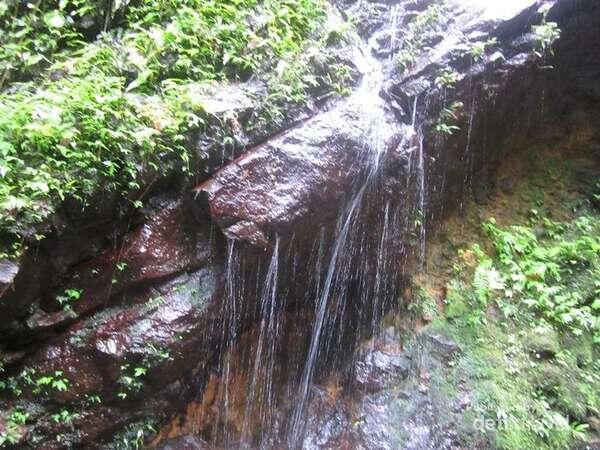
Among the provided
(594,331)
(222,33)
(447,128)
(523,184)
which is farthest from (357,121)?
(594,331)

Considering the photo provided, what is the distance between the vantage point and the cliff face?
4570 mm

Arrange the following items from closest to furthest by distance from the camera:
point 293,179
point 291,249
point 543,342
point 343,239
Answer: point 293,179, point 291,249, point 543,342, point 343,239

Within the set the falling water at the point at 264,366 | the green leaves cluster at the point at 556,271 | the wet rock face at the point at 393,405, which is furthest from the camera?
the green leaves cluster at the point at 556,271

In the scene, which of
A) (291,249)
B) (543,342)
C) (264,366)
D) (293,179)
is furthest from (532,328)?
(293,179)

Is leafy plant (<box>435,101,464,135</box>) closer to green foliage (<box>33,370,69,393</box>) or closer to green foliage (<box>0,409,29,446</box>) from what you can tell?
green foliage (<box>33,370,69,393</box>)

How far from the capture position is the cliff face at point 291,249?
4.57 meters

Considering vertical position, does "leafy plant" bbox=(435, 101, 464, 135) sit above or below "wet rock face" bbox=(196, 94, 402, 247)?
above

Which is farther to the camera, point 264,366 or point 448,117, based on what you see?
point 448,117

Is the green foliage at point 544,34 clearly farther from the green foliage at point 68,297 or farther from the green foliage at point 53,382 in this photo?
the green foliage at point 53,382

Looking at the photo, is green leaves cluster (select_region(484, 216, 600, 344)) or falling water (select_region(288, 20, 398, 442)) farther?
green leaves cluster (select_region(484, 216, 600, 344))

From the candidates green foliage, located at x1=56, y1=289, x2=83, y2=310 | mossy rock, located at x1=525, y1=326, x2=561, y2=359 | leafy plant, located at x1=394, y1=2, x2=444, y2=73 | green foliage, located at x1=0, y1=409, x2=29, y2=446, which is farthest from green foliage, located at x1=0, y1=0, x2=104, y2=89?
mossy rock, located at x1=525, y1=326, x2=561, y2=359

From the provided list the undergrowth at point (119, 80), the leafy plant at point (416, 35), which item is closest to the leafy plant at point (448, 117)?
the leafy plant at point (416, 35)

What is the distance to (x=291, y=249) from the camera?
18.3 feet

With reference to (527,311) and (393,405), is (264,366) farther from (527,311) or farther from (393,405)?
(527,311)
